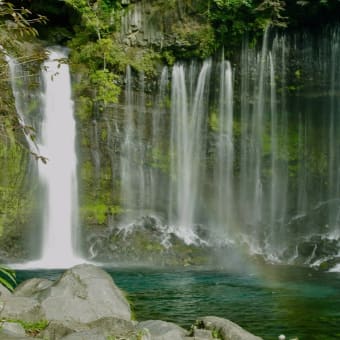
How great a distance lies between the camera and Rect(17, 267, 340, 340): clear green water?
9273 mm

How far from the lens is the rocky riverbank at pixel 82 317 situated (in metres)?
6.64

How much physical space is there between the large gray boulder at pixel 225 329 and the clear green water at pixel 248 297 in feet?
3.62

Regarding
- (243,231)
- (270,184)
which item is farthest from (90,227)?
(270,184)

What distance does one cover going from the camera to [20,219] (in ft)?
61.1

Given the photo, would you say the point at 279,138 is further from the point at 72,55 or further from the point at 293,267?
the point at 72,55

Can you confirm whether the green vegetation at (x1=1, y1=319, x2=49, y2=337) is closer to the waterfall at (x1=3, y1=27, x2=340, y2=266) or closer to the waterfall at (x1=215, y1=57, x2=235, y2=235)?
the waterfall at (x1=3, y1=27, x2=340, y2=266)

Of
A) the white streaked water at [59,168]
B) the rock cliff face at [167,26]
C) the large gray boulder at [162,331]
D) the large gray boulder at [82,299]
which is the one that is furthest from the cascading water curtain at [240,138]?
the large gray boulder at [162,331]

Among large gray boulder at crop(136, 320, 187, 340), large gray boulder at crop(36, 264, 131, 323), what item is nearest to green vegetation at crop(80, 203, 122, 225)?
large gray boulder at crop(36, 264, 131, 323)

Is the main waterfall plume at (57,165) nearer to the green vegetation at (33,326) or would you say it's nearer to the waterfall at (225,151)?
the waterfall at (225,151)

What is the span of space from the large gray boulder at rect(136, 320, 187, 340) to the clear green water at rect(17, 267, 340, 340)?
168 cm

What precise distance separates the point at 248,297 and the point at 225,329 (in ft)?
14.6

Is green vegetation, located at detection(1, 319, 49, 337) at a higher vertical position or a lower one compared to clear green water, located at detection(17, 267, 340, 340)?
higher

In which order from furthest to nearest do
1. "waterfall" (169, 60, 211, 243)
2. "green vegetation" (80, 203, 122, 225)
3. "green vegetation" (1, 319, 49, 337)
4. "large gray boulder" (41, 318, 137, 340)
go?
"waterfall" (169, 60, 211, 243) → "green vegetation" (80, 203, 122, 225) → "green vegetation" (1, 319, 49, 337) → "large gray boulder" (41, 318, 137, 340)

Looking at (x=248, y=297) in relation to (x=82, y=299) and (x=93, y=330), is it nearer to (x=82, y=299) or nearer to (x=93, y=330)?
(x=82, y=299)
